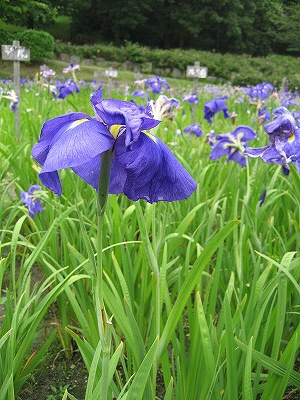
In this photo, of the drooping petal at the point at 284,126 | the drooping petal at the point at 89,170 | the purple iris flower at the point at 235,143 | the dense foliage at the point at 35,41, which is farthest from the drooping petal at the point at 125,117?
the dense foliage at the point at 35,41

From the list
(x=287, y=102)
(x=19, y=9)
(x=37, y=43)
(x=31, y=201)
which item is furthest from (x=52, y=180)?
(x=19, y=9)

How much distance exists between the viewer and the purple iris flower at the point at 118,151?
608 millimetres

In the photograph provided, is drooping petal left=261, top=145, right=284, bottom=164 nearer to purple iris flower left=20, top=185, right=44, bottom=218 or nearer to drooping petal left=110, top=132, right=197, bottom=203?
drooping petal left=110, top=132, right=197, bottom=203

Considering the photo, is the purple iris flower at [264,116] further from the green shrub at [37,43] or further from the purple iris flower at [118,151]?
the green shrub at [37,43]

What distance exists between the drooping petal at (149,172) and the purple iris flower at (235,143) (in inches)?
52.9

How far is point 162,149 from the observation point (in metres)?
0.69

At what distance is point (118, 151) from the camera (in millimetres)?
665

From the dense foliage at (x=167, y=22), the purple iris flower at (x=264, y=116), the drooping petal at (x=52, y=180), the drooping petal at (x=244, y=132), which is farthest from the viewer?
the dense foliage at (x=167, y=22)

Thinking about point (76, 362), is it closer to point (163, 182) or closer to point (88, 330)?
point (88, 330)

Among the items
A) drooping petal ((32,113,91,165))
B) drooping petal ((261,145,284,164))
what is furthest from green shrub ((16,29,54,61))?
drooping petal ((32,113,91,165))

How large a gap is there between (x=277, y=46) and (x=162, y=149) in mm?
34548

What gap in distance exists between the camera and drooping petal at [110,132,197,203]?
2.17 feet

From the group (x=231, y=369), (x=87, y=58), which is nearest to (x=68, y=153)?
(x=231, y=369)

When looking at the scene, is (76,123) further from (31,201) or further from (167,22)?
(167,22)
